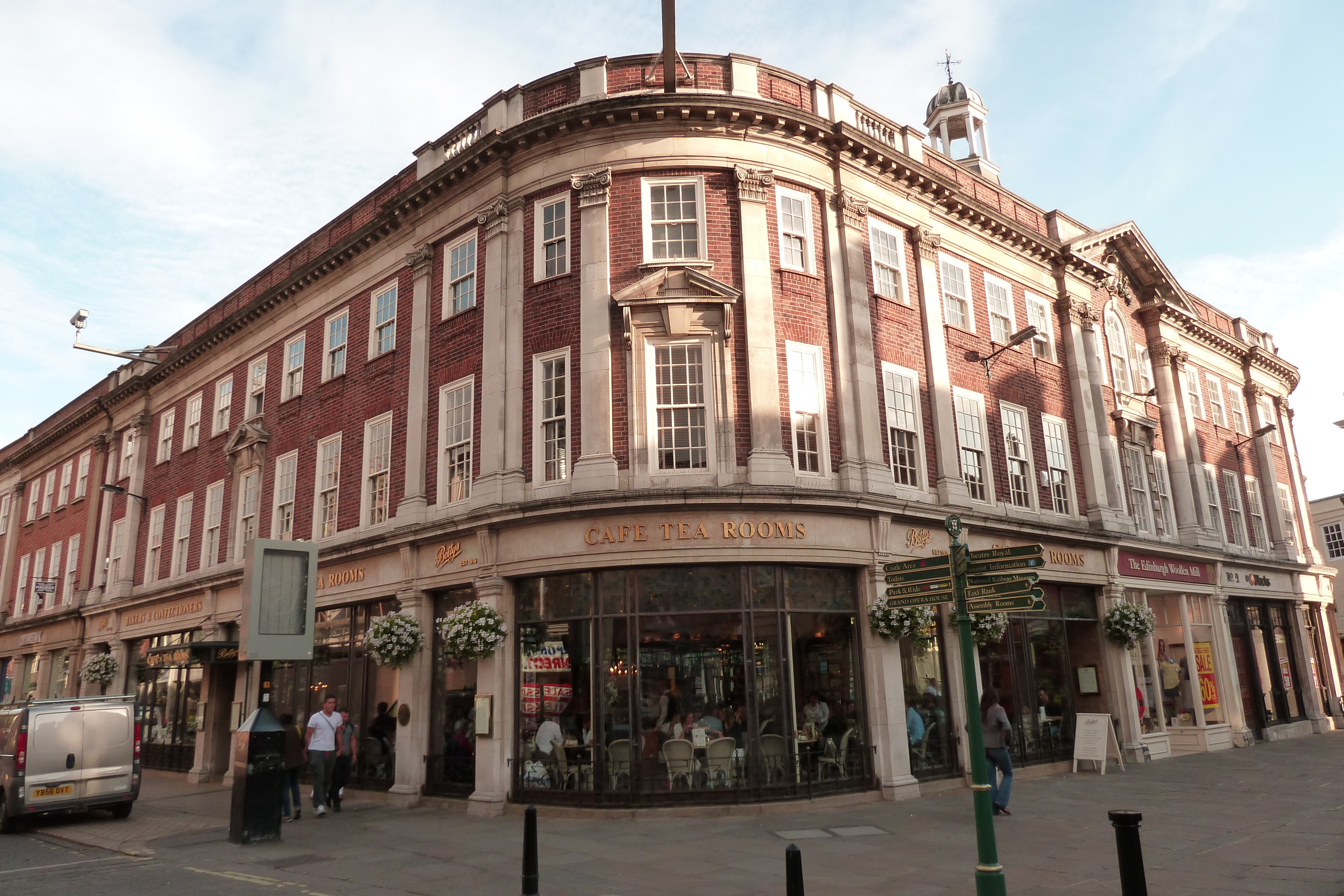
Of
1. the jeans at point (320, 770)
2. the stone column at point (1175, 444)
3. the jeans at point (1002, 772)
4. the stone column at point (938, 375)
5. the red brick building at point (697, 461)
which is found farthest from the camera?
the stone column at point (1175, 444)

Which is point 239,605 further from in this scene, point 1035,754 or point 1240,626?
point 1240,626

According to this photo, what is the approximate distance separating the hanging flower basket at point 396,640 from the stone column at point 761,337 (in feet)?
22.9

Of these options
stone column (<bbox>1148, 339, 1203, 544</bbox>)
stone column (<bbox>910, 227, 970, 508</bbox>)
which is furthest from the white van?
stone column (<bbox>1148, 339, 1203, 544</bbox>)

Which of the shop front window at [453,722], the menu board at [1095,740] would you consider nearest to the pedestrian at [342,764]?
the shop front window at [453,722]

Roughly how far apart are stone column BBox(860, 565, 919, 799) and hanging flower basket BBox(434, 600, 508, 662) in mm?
6267

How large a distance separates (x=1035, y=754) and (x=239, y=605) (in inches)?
758

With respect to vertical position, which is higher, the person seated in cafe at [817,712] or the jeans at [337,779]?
the person seated in cafe at [817,712]

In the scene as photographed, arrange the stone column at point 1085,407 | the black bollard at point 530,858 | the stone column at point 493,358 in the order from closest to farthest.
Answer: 1. the black bollard at point 530,858
2. the stone column at point 493,358
3. the stone column at point 1085,407

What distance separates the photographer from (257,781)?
1280cm

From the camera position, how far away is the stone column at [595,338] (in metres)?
15.7

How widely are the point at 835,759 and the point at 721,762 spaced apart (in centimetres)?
208

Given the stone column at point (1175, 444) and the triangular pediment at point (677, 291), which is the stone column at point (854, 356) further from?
the stone column at point (1175, 444)

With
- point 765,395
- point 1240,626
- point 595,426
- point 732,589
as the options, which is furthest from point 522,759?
point 1240,626

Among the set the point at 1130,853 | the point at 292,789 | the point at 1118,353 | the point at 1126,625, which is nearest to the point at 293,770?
the point at 292,789
